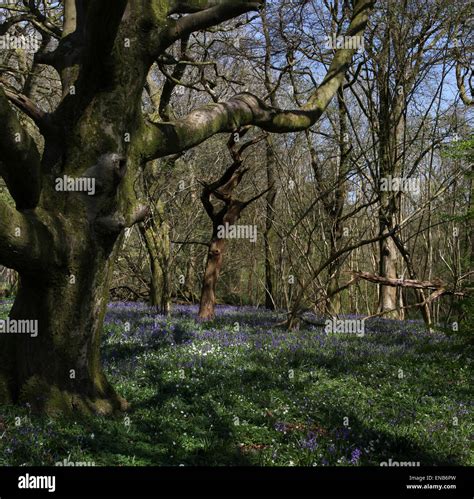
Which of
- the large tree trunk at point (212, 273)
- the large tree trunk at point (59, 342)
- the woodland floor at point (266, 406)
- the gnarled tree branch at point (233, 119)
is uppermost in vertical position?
the gnarled tree branch at point (233, 119)

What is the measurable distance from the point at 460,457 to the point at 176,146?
4.51m

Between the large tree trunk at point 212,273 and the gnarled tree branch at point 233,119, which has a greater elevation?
the gnarled tree branch at point 233,119

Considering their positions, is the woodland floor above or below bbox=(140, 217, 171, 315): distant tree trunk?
below

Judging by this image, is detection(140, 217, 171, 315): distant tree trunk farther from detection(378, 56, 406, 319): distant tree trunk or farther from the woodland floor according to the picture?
detection(378, 56, 406, 319): distant tree trunk

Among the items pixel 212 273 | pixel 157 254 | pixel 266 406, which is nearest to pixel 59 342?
pixel 266 406

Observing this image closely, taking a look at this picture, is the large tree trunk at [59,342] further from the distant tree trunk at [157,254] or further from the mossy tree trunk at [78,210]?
the distant tree trunk at [157,254]

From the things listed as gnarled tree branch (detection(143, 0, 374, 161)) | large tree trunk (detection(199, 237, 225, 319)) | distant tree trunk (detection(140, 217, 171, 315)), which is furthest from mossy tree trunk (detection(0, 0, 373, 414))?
distant tree trunk (detection(140, 217, 171, 315))

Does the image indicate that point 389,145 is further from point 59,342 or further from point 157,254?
point 59,342

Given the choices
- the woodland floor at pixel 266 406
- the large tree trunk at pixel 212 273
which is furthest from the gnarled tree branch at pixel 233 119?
the large tree trunk at pixel 212 273

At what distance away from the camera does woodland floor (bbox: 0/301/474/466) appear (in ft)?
15.6

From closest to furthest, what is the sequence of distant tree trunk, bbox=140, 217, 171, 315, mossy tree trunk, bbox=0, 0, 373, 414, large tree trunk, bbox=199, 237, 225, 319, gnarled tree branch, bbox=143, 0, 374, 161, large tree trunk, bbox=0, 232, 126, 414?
mossy tree trunk, bbox=0, 0, 373, 414 → large tree trunk, bbox=0, 232, 126, 414 → gnarled tree branch, bbox=143, 0, 374, 161 → large tree trunk, bbox=199, 237, 225, 319 → distant tree trunk, bbox=140, 217, 171, 315

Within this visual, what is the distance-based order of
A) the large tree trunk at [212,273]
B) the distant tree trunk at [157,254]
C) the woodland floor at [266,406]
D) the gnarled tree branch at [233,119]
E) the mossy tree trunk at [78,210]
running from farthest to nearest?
the distant tree trunk at [157,254] < the large tree trunk at [212,273] < the gnarled tree branch at [233,119] < the mossy tree trunk at [78,210] < the woodland floor at [266,406]

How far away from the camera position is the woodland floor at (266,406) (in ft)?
15.6

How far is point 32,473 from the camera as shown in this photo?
4066 mm
